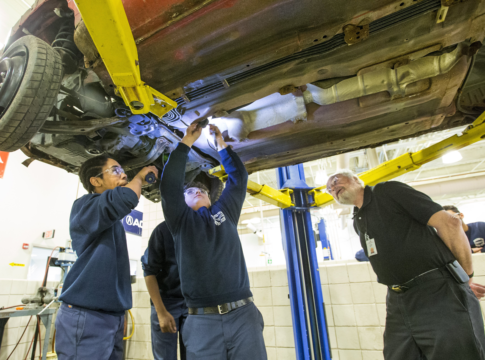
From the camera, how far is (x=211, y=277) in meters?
1.40

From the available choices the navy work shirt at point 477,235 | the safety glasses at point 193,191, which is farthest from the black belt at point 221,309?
the navy work shirt at point 477,235

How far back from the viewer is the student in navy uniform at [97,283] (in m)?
1.29

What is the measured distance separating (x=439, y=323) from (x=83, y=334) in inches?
73.7

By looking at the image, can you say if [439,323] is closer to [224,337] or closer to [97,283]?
[224,337]

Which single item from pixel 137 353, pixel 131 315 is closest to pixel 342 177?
pixel 131 315

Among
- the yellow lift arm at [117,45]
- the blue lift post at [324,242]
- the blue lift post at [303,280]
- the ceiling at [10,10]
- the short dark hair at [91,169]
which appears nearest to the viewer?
the yellow lift arm at [117,45]

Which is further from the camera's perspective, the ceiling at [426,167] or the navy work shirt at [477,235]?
the ceiling at [426,167]

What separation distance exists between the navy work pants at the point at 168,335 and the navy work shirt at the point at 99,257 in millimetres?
897

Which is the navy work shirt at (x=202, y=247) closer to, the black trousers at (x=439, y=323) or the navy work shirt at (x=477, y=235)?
the black trousers at (x=439, y=323)

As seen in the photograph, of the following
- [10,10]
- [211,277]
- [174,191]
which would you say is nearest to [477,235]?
[211,277]

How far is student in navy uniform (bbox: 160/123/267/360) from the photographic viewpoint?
130 centimetres

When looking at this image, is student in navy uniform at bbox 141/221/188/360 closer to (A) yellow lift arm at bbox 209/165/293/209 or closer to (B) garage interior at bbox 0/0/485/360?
(B) garage interior at bbox 0/0/485/360

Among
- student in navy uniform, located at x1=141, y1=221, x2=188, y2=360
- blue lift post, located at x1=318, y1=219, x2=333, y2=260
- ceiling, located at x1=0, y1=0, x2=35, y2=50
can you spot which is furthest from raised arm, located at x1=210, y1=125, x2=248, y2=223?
blue lift post, located at x1=318, y1=219, x2=333, y2=260

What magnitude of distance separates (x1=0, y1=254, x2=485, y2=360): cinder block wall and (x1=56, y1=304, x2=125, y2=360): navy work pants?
2.47 meters
